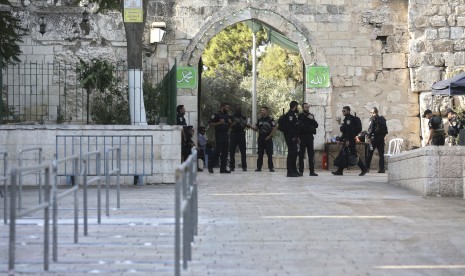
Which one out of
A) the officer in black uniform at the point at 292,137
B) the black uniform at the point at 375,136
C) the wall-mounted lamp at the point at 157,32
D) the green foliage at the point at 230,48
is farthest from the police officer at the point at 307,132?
the green foliage at the point at 230,48

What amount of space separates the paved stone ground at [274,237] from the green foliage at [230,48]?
32554 mm

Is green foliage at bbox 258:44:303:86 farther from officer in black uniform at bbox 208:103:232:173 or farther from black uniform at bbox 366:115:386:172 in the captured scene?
officer in black uniform at bbox 208:103:232:173

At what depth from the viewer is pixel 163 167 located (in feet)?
56.7

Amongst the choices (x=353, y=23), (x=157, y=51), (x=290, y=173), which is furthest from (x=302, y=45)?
(x=290, y=173)

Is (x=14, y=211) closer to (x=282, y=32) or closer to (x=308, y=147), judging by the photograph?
(x=308, y=147)

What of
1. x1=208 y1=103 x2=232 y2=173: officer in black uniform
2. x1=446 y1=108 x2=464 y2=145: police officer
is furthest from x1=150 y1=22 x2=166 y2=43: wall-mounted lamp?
x1=446 y1=108 x2=464 y2=145: police officer

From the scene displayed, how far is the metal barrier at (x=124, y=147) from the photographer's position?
669 inches

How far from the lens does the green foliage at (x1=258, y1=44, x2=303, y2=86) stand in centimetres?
4653

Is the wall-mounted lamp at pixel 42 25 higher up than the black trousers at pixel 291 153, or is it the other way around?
the wall-mounted lamp at pixel 42 25

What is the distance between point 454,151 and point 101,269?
27.7 ft

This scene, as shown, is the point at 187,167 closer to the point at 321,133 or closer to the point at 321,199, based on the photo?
the point at 321,199

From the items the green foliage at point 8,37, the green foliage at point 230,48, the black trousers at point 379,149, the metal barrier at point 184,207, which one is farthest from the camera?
the green foliage at point 230,48

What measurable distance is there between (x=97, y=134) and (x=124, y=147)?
540mm

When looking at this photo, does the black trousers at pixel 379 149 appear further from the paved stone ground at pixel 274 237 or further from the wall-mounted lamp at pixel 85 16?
the wall-mounted lamp at pixel 85 16
